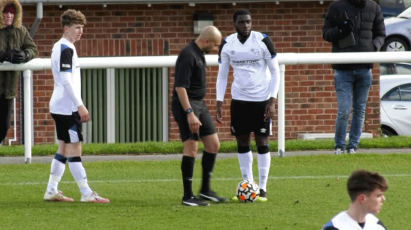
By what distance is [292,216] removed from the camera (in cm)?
965

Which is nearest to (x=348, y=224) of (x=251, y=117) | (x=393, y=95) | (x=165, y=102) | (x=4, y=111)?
(x=251, y=117)

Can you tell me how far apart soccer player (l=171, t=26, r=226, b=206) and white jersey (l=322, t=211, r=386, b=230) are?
12.8 feet

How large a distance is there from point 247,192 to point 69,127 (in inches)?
68.8

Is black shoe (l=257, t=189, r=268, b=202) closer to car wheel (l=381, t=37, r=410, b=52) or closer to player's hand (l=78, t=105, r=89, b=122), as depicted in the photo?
player's hand (l=78, t=105, r=89, b=122)

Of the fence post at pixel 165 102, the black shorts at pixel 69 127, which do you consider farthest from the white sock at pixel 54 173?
the fence post at pixel 165 102

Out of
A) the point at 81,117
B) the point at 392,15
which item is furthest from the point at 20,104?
the point at 392,15

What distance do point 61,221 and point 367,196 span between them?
156 inches

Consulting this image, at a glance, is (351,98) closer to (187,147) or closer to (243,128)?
(243,128)

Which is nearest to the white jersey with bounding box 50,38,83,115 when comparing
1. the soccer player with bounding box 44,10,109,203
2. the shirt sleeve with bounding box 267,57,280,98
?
the soccer player with bounding box 44,10,109,203

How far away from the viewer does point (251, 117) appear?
1070 centimetres

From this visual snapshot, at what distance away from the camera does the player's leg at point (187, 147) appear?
33.2ft

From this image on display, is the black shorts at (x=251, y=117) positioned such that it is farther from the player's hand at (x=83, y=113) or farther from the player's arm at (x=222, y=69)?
the player's hand at (x=83, y=113)

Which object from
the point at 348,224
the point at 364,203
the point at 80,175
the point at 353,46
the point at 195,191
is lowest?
the point at 195,191

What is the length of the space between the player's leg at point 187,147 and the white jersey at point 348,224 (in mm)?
4062
